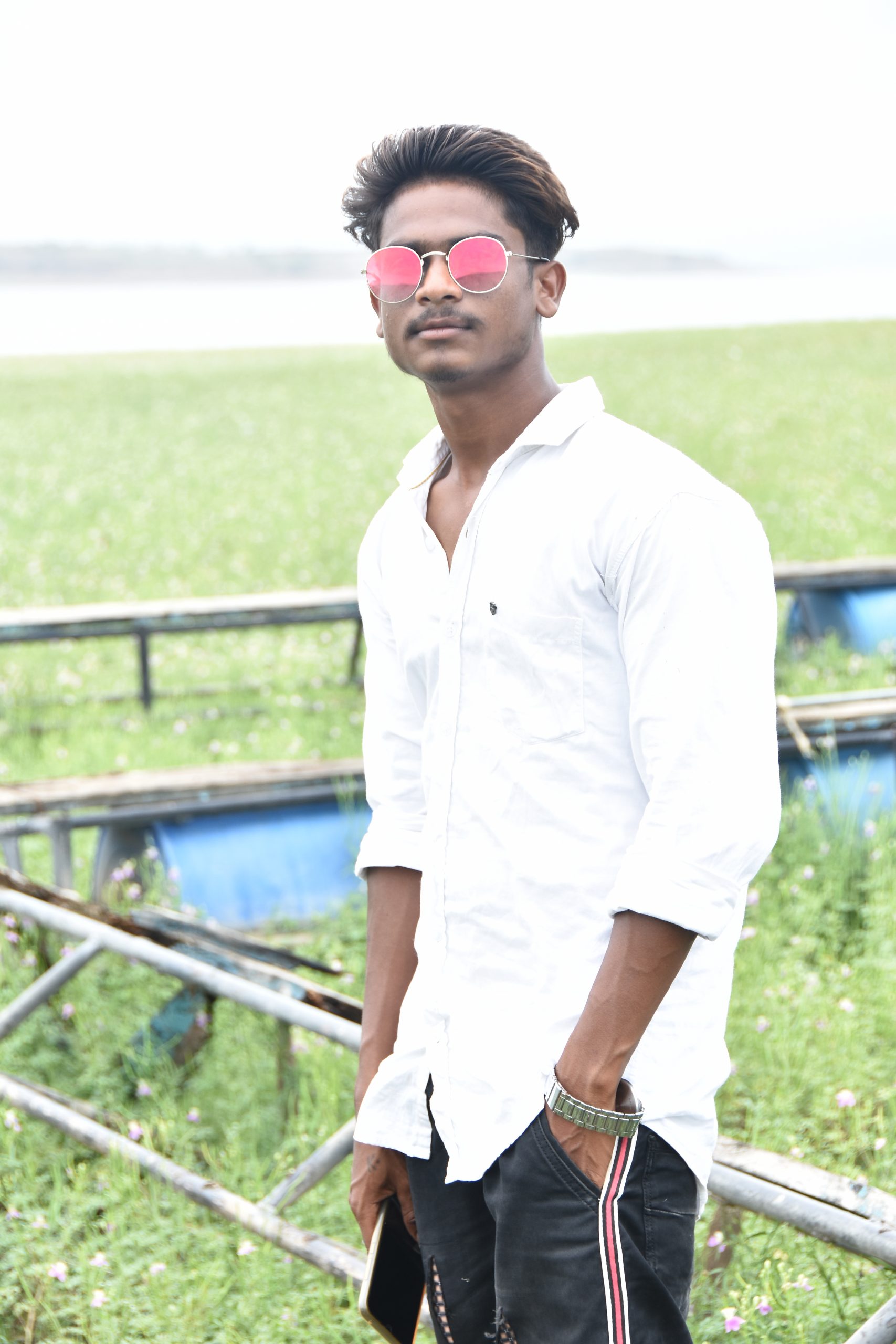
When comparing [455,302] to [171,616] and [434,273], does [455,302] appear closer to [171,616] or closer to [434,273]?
[434,273]

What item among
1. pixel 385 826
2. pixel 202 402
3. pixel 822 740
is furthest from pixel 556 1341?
pixel 202 402

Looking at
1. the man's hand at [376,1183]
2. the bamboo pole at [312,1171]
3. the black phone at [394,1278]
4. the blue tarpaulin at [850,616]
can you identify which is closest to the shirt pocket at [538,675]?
the man's hand at [376,1183]

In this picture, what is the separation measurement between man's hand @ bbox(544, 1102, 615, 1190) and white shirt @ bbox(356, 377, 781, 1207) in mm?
87

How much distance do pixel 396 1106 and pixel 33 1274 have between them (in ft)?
5.55

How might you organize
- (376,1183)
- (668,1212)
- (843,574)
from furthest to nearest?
(843,574) → (376,1183) → (668,1212)

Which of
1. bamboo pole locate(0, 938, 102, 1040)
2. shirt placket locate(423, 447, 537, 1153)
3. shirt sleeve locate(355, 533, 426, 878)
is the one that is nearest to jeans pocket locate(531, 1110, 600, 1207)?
shirt placket locate(423, 447, 537, 1153)

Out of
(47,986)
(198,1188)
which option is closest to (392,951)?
(198,1188)

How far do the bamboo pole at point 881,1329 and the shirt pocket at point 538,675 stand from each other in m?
1.17

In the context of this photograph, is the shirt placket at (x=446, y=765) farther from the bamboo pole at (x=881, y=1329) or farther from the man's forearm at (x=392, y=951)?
the bamboo pole at (x=881, y=1329)

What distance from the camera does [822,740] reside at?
5.51 metres

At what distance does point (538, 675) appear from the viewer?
171 cm

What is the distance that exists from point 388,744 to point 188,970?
4.98 ft

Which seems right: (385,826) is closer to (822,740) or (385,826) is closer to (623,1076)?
(623,1076)

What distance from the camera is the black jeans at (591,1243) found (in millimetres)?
1587
